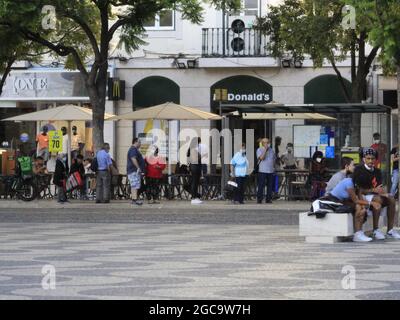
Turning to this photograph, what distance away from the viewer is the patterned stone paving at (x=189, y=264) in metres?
11.5

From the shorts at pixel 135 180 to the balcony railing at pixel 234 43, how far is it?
33.9ft

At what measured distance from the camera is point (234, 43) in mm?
37594

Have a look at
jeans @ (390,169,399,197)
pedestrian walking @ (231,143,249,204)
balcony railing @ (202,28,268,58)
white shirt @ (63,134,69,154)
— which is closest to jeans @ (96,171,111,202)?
pedestrian walking @ (231,143,249,204)

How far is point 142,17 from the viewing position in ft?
97.3

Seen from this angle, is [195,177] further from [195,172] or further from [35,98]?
[35,98]

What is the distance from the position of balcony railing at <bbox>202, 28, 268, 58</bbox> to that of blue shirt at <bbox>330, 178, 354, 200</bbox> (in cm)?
1961

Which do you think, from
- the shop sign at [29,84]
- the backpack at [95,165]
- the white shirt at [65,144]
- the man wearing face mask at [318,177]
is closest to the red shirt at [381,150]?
the man wearing face mask at [318,177]

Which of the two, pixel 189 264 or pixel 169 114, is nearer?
pixel 189 264

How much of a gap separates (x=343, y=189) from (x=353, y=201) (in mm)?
276

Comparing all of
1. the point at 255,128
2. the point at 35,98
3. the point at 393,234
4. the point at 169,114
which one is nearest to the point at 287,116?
the point at 169,114

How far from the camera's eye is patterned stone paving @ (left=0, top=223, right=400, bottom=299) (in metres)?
11.5

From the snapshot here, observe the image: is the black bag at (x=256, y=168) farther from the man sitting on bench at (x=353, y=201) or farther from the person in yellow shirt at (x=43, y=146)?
the man sitting on bench at (x=353, y=201)
